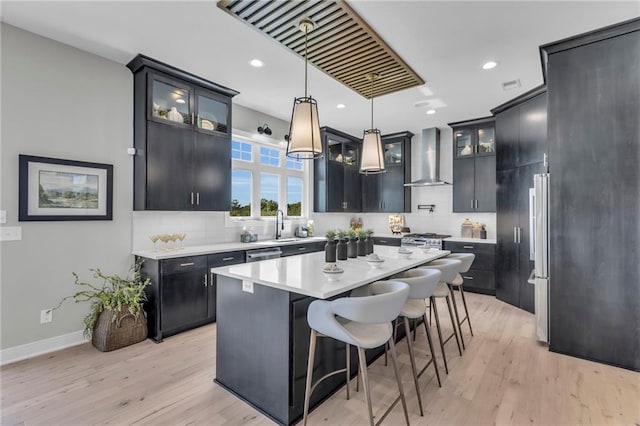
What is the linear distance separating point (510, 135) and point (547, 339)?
2.83m

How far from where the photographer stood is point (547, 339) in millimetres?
3201

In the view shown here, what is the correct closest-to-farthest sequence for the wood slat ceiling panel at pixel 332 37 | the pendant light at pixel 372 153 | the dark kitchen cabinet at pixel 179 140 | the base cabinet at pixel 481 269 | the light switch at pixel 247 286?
the light switch at pixel 247 286 → the wood slat ceiling panel at pixel 332 37 → the pendant light at pixel 372 153 → the dark kitchen cabinet at pixel 179 140 → the base cabinet at pixel 481 269

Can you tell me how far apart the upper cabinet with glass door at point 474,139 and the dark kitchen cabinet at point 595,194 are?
7.68 feet

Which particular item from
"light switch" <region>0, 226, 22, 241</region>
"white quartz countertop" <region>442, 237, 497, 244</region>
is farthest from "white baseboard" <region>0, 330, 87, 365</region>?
"white quartz countertop" <region>442, 237, 497, 244</region>

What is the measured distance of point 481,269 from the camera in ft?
17.0

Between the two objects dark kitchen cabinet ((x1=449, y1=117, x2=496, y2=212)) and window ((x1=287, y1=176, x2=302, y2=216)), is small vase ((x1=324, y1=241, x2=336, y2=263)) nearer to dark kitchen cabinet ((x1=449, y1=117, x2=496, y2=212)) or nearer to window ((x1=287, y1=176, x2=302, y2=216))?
window ((x1=287, y1=176, x2=302, y2=216))

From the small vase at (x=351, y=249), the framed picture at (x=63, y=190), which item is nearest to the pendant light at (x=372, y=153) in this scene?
the small vase at (x=351, y=249)

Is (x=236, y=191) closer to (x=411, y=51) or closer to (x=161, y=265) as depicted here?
(x=161, y=265)

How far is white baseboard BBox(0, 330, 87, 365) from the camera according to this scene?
2.78 metres

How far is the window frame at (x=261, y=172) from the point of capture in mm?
4828

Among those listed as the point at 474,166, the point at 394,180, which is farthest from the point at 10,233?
the point at 474,166

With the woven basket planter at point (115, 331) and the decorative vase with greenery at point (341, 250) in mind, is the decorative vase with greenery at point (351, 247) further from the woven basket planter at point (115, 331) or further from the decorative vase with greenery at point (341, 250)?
the woven basket planter at point (115, 331)

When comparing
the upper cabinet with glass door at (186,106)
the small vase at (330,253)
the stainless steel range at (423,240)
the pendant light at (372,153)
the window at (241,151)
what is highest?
the upper cabinet with glass door at (186,106)

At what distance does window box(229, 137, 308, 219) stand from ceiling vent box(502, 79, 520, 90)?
114 inches
